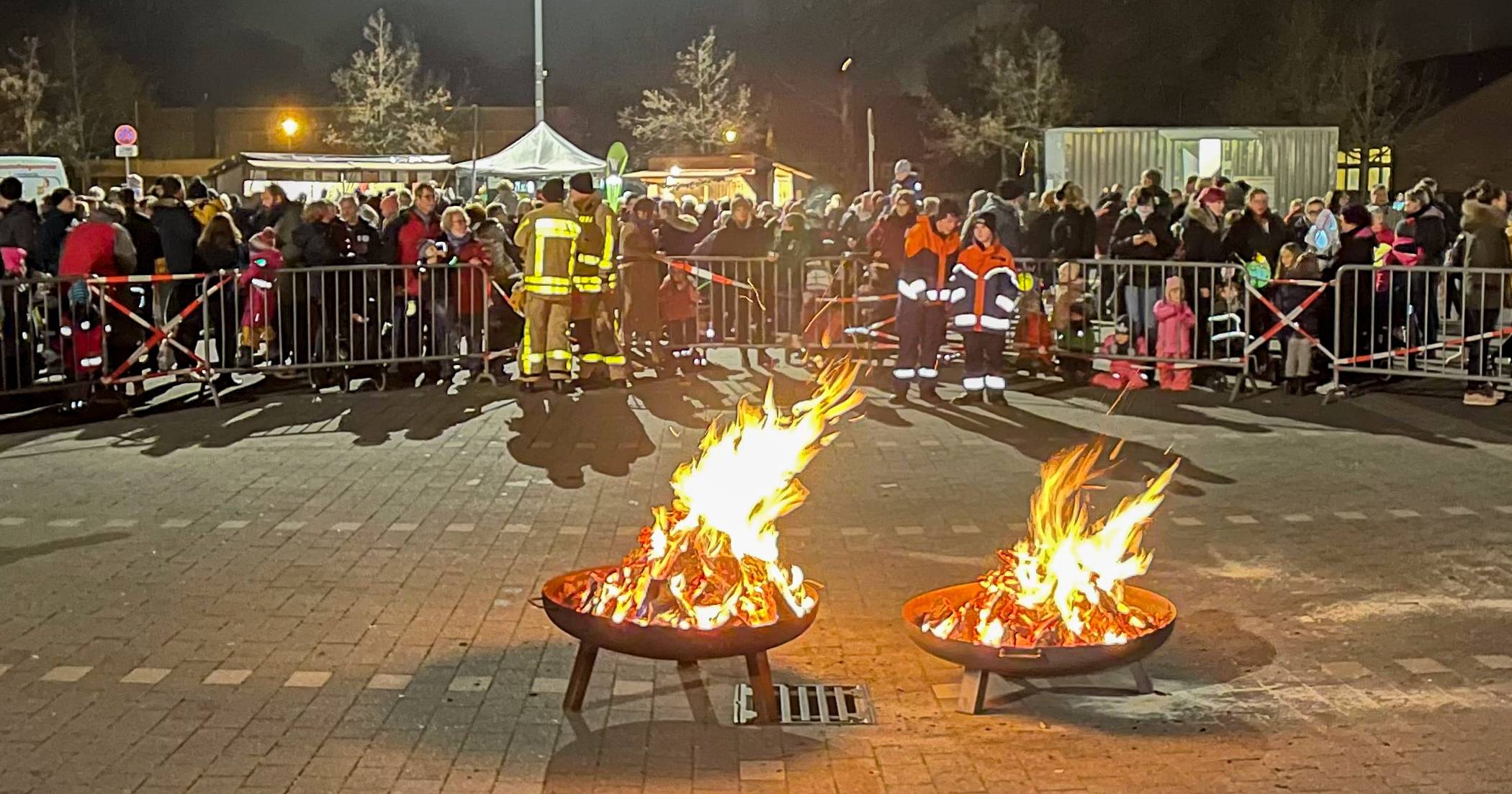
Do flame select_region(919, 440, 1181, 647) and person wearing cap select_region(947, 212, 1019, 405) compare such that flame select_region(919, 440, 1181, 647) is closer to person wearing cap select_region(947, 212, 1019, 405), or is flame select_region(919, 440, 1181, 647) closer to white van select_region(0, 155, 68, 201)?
person wearing cap select_region(947, 212, 1019, 405)

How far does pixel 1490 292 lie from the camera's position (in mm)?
15016

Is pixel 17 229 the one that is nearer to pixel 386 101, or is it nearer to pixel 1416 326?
pixel 1416 326

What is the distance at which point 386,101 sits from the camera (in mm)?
60344

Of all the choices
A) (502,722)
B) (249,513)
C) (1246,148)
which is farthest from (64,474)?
(1246,148)

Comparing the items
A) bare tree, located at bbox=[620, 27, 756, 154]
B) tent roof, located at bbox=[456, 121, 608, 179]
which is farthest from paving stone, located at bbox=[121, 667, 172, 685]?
bare tree, located at bbox=[620, 27, 756, 154]

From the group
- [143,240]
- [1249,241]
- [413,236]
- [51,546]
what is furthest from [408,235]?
[1249,241]

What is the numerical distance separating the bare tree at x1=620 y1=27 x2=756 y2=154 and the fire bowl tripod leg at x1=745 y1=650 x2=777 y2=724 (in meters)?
51.3

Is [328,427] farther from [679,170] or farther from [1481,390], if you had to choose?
[679,170]

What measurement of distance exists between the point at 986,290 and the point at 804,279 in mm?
3378

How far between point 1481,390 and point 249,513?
33.9 feet

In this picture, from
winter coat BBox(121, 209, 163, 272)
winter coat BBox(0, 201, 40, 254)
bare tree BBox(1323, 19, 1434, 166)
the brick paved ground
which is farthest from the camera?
bare tree BBox(1323, 19, 1434, 166)

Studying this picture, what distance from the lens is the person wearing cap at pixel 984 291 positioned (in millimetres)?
14312

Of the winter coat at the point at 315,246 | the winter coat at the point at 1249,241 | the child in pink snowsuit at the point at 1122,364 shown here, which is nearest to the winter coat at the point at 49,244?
the winter coat at the point at 315,246

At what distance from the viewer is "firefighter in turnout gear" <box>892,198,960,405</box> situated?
14461mm
